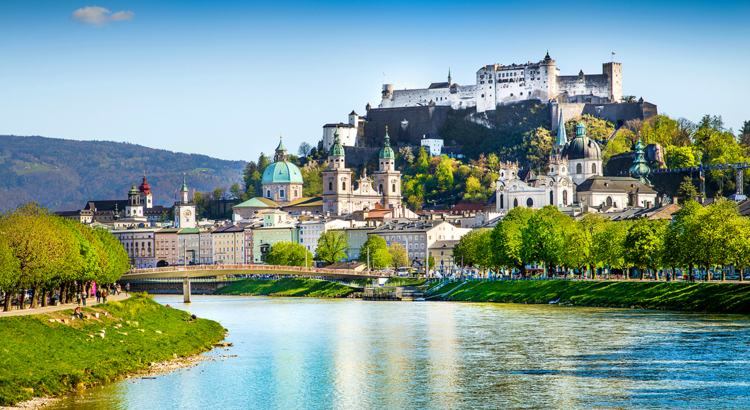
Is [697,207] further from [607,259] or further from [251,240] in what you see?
[251,240]

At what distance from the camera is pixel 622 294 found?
191ft

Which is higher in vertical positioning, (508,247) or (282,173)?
(282,173)

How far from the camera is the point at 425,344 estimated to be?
4184 centimetres

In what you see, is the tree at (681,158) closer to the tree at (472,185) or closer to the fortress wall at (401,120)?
the tree at (472,185)

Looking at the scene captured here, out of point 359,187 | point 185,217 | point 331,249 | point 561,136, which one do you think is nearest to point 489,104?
point 561,136

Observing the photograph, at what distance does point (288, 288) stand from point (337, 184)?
54733 millimetres

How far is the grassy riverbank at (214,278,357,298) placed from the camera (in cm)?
8794

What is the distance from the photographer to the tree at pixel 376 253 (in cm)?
10062

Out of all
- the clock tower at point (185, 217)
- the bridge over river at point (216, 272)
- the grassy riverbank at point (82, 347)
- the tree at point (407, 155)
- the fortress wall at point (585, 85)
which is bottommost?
the grassy riverbank at point (82, 347)

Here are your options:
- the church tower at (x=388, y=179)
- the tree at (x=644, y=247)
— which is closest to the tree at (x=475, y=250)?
the tree at (x=644, y=247)

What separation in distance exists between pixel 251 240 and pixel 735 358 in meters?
104

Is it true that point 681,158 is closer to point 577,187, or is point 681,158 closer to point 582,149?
point 582,149

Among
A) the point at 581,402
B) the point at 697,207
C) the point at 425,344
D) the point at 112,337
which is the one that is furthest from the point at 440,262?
the point at 581,402

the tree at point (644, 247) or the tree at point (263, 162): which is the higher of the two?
the tree at point (263, 162)
